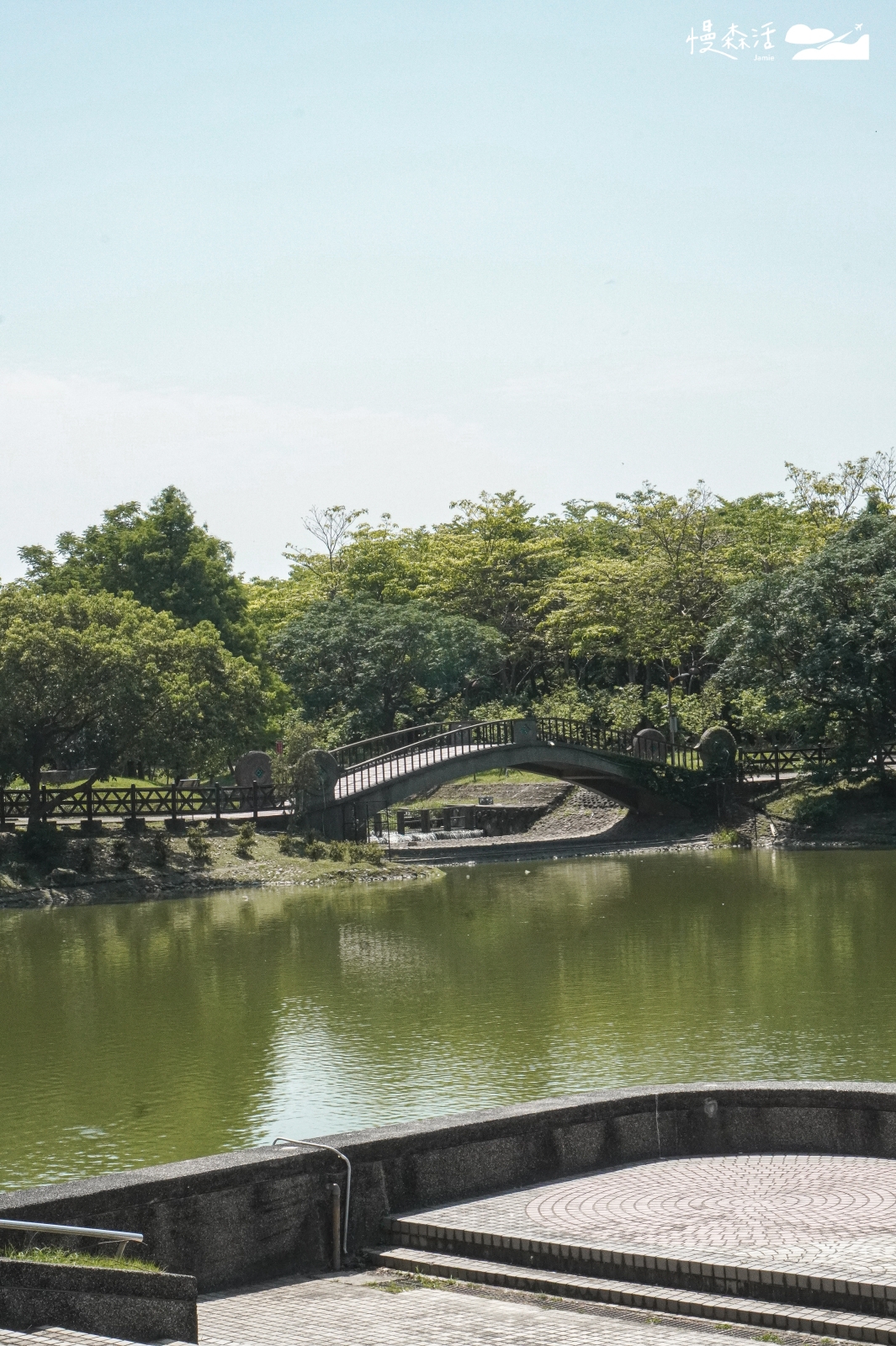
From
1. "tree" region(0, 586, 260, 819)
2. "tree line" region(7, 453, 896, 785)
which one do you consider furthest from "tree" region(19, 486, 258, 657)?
"tree" region(0, 586, 260, 819)

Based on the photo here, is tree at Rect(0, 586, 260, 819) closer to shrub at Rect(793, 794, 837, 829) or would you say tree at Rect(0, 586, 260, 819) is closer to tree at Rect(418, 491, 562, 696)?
shrub at Rect(793, 794, 837, 829)

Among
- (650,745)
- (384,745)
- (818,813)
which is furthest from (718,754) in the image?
(384,745)

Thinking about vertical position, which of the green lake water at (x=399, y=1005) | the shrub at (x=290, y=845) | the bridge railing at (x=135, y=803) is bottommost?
the green lake water at (x=399, y=1005)

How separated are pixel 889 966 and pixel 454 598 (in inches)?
1643

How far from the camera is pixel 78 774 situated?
4859cm

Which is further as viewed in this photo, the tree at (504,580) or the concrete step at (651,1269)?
the tree at (504,580)

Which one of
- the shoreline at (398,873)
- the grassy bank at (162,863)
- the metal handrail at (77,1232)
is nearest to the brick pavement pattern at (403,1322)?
the metal handrail at (77,1232)

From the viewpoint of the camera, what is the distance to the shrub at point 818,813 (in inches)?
1657

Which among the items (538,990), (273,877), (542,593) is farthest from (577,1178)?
(542,593)

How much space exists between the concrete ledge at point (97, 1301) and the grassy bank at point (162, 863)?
26.7 meters

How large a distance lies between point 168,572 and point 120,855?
23.4 m

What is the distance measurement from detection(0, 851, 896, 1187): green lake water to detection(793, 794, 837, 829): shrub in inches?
413

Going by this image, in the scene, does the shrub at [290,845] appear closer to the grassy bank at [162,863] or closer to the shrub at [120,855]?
the grassy bank at [162,863]

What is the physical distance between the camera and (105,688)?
34.1 meters
